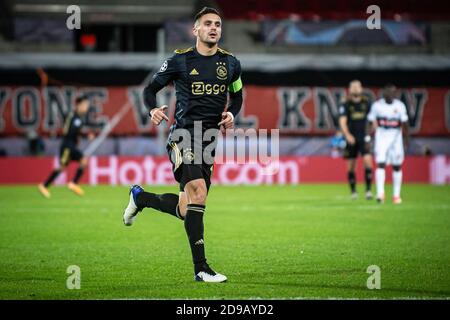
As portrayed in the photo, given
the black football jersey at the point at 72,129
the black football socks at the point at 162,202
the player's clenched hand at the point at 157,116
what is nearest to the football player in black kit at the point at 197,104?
the player's clenched hand at the point at 157,116

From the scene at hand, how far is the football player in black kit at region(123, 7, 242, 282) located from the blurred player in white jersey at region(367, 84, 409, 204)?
969 cm

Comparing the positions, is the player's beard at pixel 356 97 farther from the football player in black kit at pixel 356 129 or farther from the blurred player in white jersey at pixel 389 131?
the blurred player in white jersey at pixel 389 131

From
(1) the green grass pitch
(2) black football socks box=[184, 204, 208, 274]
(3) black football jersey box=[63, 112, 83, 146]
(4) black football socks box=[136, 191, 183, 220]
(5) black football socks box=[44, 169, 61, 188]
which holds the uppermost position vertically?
(3) black football jersey box=[63, 112, 83, 146]

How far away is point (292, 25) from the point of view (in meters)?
29.9

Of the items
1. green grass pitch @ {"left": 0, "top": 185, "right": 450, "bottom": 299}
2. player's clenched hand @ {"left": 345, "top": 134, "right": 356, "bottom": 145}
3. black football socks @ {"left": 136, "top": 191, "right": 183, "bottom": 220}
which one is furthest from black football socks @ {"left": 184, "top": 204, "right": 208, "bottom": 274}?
player's clenched hand @ {"left": 345, "top": 134, "right": 356, "bottom": 145}

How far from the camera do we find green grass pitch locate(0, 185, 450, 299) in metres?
7.78

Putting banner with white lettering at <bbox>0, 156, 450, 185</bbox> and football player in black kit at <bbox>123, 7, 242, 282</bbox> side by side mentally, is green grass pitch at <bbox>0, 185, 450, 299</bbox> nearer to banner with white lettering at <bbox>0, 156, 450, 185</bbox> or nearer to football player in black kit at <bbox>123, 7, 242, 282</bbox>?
football player in black kit at <bbox>123, 7, 242, 282</bbox>

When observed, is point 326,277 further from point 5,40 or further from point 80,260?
point 5,40

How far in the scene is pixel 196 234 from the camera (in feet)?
27.0

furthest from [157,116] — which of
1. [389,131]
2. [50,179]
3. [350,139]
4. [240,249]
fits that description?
[50,179]

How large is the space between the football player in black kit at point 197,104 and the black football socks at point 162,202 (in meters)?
0.47

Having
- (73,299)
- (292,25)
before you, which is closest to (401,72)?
(292,25)

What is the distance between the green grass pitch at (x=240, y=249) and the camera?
7.78 meters
